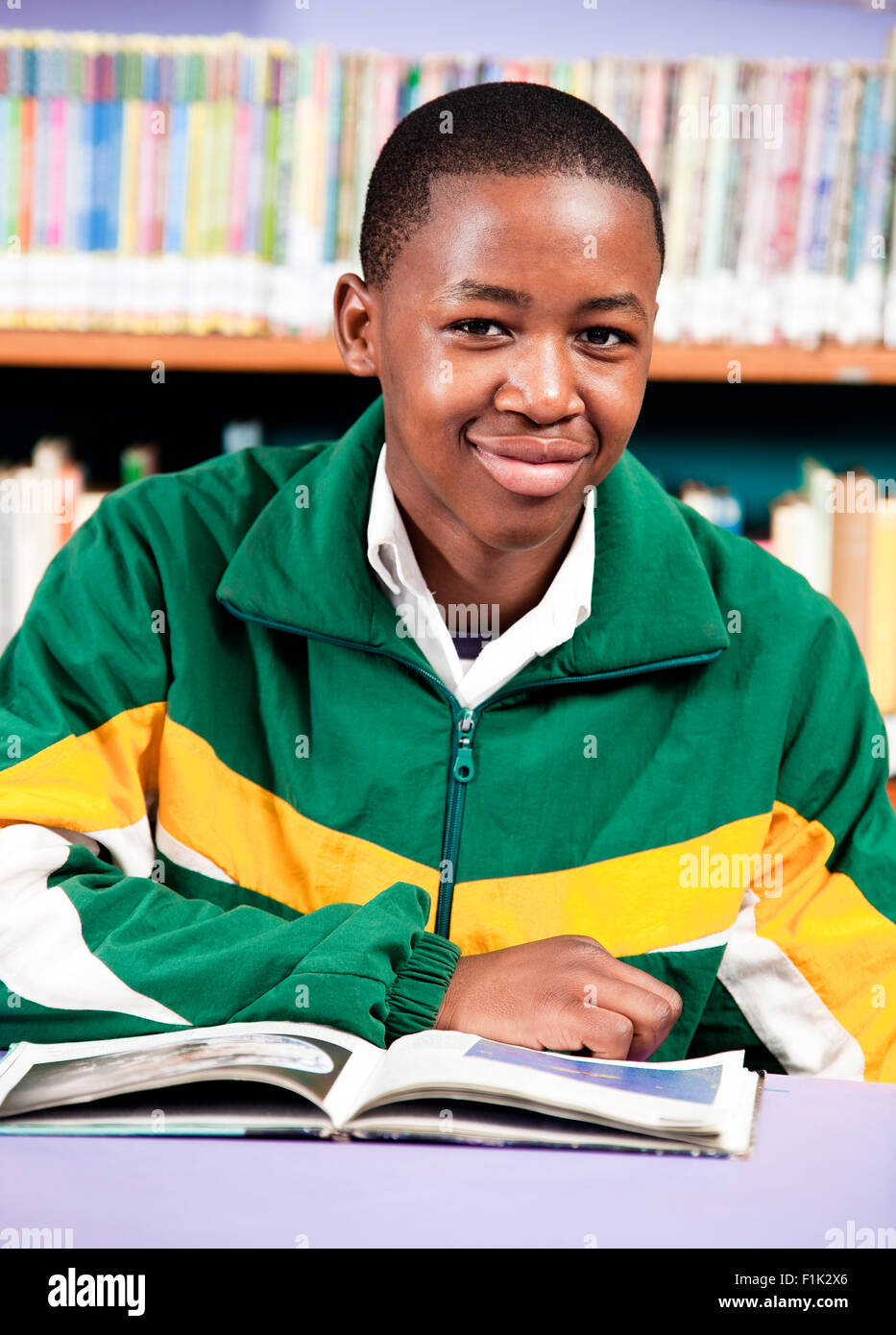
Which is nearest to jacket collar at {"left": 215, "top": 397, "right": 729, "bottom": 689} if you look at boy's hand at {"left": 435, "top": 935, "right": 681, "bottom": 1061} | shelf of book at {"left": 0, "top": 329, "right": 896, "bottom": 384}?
boy's hand at {"left": 435, "top": 935, "right": 681, "bottom": 1061}

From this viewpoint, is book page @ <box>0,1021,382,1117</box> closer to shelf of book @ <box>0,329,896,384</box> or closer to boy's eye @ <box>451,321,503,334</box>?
boy's eye @ <box>451,321,503,334</box>

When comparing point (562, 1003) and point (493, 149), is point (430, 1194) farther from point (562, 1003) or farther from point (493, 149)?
point (493, 149)

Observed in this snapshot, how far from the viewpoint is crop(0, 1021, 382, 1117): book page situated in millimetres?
634

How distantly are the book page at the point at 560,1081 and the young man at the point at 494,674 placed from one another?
172 millimetres

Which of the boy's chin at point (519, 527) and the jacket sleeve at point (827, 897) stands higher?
the boy's chin at point (519, 527)

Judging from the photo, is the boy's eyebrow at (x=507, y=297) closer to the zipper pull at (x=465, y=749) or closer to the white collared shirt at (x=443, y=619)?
the white collared shirt at (x=443, y=619)

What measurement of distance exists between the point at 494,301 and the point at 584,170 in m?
0.11

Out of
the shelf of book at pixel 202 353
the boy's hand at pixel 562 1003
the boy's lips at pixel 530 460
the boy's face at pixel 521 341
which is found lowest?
the boy's hand at pixel 562 1003

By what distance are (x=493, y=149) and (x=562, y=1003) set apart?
555mm

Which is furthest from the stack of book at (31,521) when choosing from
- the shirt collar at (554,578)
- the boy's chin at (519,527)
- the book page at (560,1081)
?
the book page at (560,1081)

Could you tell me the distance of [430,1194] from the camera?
57 centimetres

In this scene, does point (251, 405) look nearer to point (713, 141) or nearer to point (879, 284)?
point (713, 141)

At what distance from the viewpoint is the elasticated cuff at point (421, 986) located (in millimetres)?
744

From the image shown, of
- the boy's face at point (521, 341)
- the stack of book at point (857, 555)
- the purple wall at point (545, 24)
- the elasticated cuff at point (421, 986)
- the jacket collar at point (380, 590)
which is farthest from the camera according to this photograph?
the purple wall at point (545, 24)
